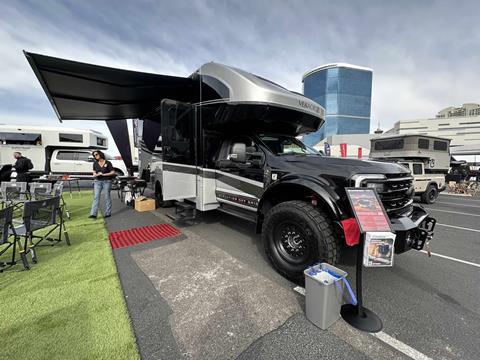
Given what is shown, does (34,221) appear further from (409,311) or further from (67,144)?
(67,144)

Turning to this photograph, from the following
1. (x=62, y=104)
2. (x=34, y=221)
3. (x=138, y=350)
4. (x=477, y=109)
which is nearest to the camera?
(x=138, y=350)

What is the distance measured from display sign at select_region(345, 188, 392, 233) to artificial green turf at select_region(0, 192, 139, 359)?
2.18 meters

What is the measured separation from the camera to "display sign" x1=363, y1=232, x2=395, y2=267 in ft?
6.40

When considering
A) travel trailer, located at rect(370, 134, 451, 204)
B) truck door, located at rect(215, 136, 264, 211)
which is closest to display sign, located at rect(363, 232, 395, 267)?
truck door, located at rect(215, 136, 264, 211)

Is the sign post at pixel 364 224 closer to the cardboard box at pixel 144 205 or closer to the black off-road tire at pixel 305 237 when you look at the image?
the black off-road tire at pixel 305 237

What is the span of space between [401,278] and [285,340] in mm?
2106

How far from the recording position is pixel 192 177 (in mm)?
4672

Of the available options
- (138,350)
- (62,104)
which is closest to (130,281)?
(138,350)

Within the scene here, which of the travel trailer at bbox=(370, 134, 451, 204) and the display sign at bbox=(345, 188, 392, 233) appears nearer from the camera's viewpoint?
the display sign at bbox=(345, 188, 392, 233)

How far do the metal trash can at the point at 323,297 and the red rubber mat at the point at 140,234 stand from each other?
3.15 metres

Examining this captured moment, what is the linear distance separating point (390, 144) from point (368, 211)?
10468 millimetres

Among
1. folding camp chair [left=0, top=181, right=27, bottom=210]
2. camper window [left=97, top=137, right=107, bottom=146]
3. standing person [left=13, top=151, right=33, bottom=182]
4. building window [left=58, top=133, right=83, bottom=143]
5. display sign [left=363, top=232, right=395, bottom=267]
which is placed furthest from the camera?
camper window [left=97, top=137, right=107, bottom=146]

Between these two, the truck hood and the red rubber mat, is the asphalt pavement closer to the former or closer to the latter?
the red rubber mat

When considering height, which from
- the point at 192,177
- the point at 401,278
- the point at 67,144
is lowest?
the point at 401,278
